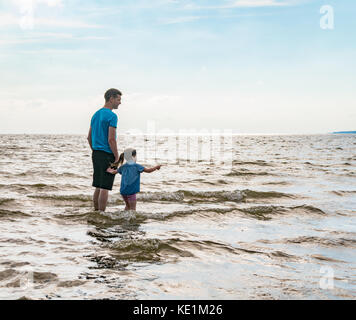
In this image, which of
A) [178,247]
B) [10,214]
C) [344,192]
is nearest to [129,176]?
[178,247]

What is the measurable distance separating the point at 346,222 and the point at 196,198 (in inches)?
155

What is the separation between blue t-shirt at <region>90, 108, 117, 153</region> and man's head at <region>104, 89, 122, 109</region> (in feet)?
0.49

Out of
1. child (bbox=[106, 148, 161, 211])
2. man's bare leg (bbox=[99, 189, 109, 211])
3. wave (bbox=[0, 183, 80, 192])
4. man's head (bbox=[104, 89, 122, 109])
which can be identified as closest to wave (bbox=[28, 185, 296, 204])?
wave (bbox=[0, 183, 80, 192])

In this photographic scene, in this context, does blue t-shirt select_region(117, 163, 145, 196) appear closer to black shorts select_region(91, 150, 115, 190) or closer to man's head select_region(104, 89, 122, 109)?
black shorts select_region(91, 150, 115, 190)

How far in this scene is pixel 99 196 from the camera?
6648 millimetres

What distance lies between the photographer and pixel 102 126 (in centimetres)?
627

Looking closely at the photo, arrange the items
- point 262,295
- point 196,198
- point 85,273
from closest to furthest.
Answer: point 262,295, point 85,273, point 196,198

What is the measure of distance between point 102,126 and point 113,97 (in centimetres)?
54

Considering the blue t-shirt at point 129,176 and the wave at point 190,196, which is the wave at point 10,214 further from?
the blue t-shirt at point 129,176

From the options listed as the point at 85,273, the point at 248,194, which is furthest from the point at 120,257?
the point at 248,194

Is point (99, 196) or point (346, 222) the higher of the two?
point (99, 196)

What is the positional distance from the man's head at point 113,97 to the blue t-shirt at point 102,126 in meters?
0.15
